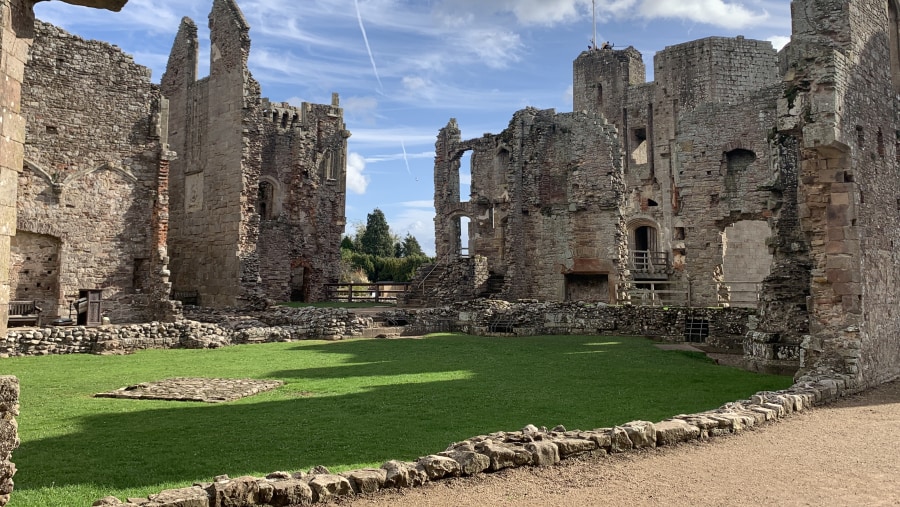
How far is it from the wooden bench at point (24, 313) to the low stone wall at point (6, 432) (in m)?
12.6

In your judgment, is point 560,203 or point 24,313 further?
point 560,203

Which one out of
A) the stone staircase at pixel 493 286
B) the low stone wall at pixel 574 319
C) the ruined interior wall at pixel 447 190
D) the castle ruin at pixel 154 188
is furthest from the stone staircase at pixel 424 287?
the ruined interior wall at pixel 447 190

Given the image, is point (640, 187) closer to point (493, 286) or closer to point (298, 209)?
point (493, 286)

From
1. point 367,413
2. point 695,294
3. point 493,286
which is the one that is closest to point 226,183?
point 493,286

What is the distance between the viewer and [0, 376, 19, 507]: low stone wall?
390cm

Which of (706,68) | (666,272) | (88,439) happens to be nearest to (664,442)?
(88,439)

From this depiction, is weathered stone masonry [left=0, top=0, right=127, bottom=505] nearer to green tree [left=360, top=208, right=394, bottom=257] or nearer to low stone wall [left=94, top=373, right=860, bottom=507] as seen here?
low stone wall [left=94, top=373, right=860, bottom=507]

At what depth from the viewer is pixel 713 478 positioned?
4895mm

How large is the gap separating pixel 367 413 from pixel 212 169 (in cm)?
1708

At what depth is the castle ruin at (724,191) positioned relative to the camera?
9.81 m

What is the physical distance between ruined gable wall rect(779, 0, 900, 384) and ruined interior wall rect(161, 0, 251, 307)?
15879mm

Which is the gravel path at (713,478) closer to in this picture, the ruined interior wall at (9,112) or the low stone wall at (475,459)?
the low stone wall at (475,459)

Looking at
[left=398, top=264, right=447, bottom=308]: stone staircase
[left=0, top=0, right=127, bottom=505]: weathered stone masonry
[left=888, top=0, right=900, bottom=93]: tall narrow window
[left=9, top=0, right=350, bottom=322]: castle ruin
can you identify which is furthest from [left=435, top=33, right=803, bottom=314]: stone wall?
[left=0, top=0, right=127, bottom=505]: weathered stone masonry

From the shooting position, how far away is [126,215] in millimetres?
17875
